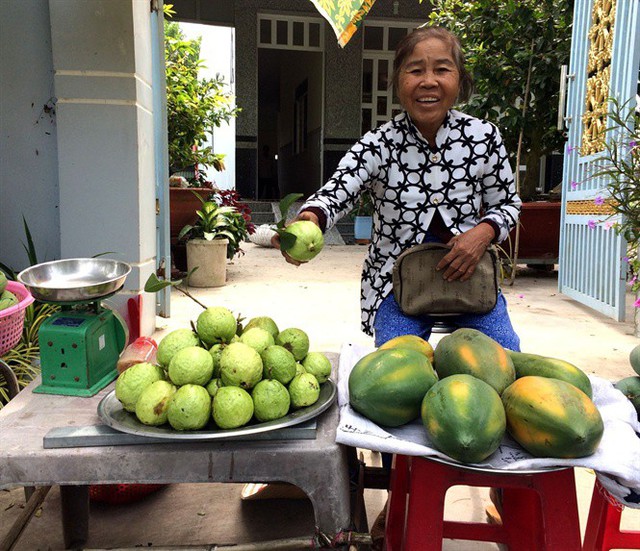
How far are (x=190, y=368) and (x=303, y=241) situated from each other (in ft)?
1.59

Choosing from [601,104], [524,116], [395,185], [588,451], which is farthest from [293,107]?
[588,451]

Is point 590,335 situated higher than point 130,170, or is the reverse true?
point 130,170

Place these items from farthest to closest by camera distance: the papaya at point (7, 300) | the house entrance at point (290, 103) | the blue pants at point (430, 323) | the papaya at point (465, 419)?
1. the house entrance at point (290, 103)
2. the papaya at point (7, 300)
3. the blue pants at point (430, 323)
4. the papaya at point (465, 419)

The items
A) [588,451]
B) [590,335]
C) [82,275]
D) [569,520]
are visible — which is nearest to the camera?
[588,451]

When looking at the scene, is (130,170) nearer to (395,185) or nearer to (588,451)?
(395,185)

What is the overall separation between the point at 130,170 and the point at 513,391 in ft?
9.30

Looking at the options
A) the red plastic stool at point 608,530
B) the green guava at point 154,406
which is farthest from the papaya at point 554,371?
the green guava at point 154,406

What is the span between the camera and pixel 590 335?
459cm

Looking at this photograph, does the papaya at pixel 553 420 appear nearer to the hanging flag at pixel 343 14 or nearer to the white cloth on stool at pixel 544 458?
the white cloth on stool at pixel 544 458

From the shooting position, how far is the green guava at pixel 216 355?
1303 millimetres

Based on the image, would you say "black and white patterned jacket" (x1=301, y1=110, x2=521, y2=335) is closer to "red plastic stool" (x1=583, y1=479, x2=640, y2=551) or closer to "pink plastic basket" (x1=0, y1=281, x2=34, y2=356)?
"red plastic stool" (x1=583, y1=479, x2=640, y2=551)

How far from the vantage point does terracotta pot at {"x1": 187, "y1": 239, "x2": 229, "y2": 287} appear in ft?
20.1

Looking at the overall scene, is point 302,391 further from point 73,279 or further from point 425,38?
point 425,38

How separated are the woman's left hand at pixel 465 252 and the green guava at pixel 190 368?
3.10 feet
